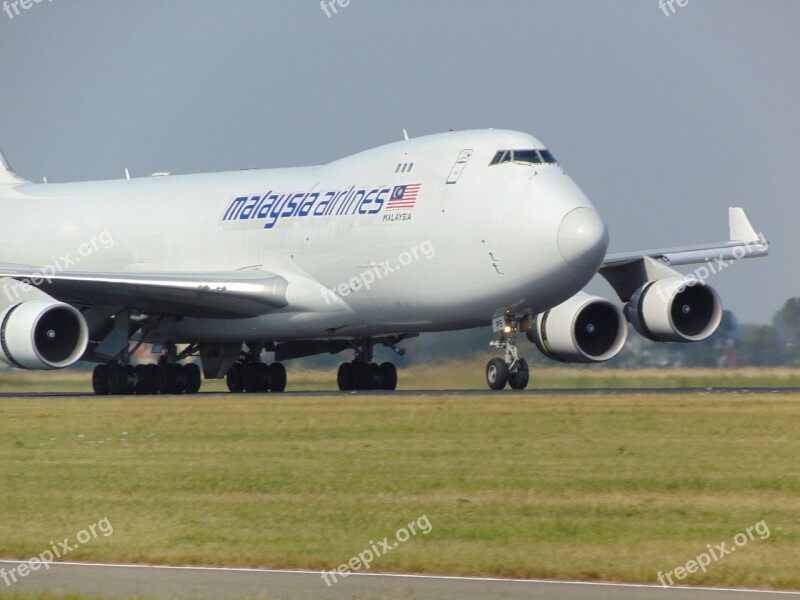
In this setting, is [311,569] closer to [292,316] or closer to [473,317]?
[473,317]

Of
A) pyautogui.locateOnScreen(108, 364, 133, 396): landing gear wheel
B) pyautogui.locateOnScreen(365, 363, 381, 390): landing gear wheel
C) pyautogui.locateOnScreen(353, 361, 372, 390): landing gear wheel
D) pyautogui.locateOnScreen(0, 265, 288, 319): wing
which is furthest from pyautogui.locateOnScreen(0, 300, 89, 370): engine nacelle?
pyautogui.locateOnScreen(365, 363, 381, 390): landing gear wheel

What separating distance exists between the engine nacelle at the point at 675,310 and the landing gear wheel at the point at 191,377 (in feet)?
31.9

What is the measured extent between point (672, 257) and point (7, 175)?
18074mm

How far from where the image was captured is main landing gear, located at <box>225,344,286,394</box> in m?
34.7

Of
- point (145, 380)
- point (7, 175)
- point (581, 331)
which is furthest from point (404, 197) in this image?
point (7, 175)

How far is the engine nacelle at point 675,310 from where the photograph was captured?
102 feet

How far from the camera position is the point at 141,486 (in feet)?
51.9

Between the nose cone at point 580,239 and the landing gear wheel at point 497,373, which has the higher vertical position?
the nose cone at point 580,239
